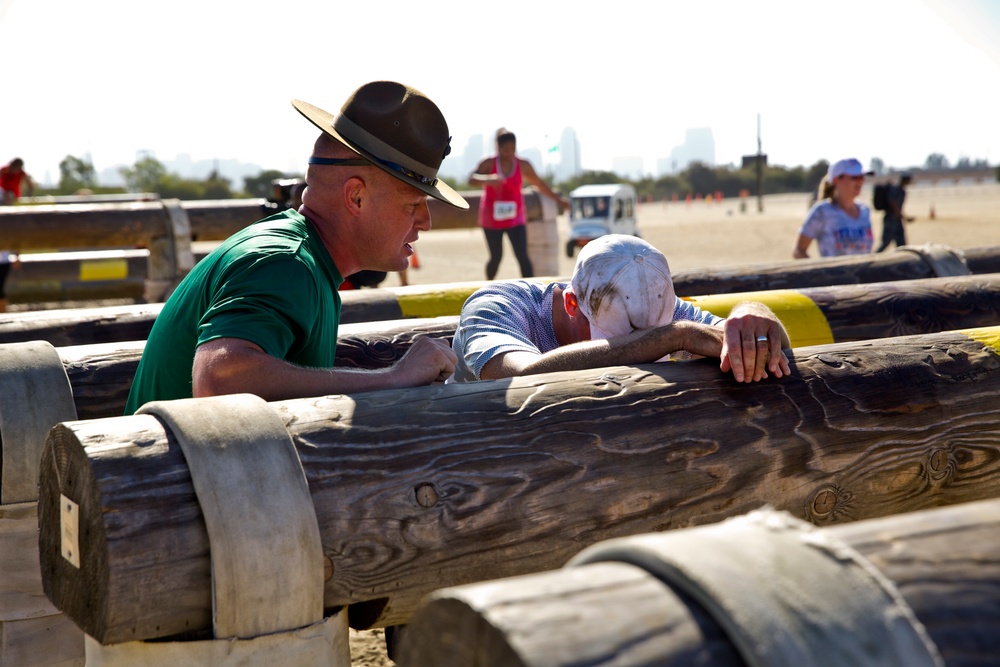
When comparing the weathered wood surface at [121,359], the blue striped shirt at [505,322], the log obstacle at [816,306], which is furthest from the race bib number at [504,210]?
the blue striped shirt at [505,322]

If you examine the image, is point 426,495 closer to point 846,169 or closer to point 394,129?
point 394,129

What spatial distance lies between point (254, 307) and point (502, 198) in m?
6.58

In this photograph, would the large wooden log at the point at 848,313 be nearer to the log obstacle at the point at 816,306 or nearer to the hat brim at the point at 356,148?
Result: the log obstacle at the point at 816,306

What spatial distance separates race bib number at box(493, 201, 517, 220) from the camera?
333 inches

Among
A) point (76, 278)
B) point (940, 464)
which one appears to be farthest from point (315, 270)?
point (76, 278)

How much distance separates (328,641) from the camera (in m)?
1.62

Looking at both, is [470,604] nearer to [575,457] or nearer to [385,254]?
[575,457]

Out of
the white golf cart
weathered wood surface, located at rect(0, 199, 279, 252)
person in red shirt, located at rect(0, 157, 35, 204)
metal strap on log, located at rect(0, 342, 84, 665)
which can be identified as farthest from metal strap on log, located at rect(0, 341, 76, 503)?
the white golf cart

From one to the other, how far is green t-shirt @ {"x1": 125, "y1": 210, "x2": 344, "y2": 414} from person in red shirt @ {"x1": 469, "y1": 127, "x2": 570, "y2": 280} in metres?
5.96

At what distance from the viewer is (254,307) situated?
2.02m

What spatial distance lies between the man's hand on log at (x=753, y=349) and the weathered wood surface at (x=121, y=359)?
145 centimetres

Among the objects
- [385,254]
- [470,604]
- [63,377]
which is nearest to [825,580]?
[470,604]

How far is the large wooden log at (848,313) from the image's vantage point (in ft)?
11.5

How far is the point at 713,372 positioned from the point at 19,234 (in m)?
7.03
